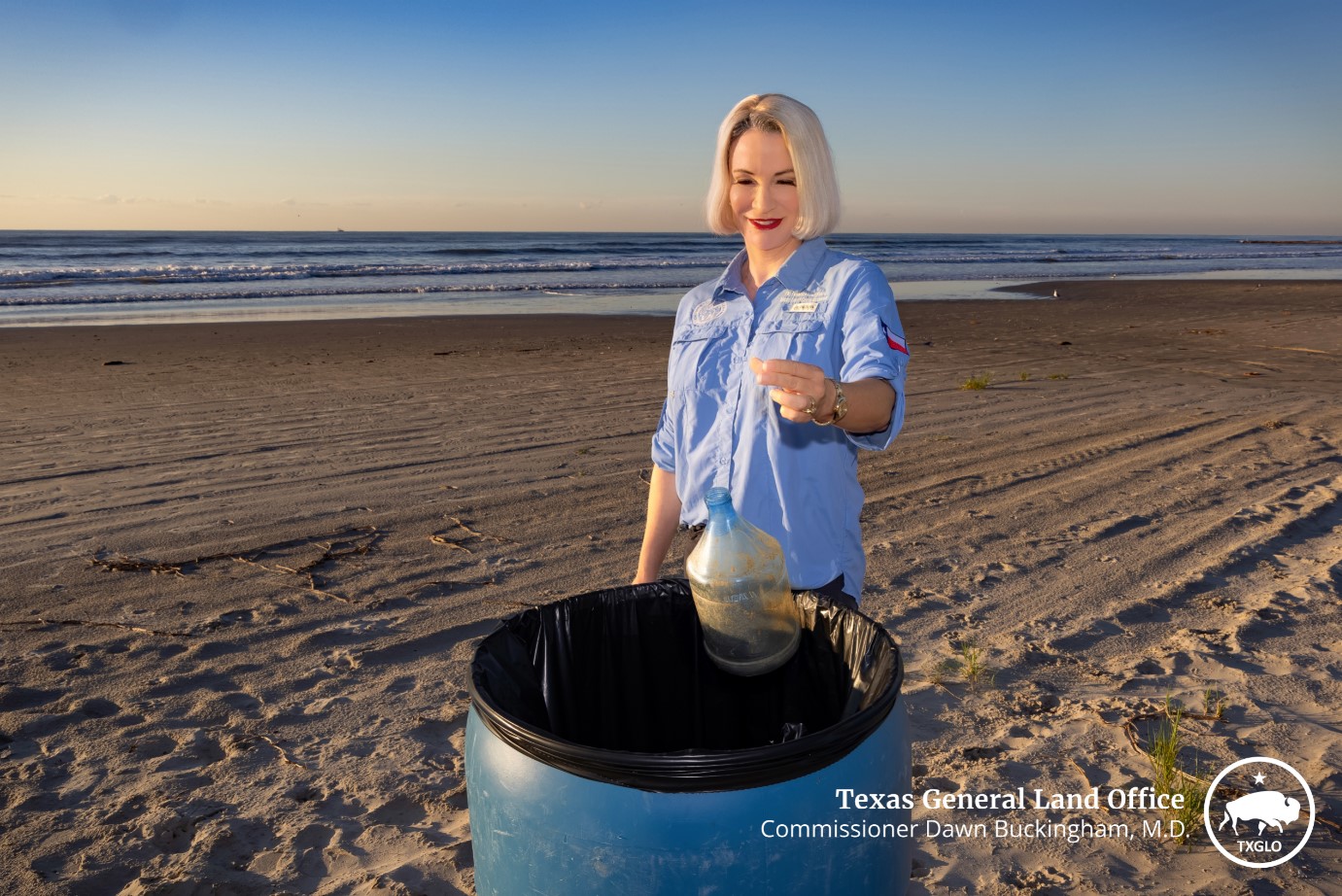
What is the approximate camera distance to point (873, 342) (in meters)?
1.86

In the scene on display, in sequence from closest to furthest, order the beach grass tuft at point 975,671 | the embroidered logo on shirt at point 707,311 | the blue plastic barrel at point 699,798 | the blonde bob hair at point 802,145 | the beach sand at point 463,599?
the blue plastic barrel at point 699,798 < the blonde bob hair at point 802,145 < the embroidered logo on shirt at point 707,311 < the beach sand at point 463,599 < the beach grass tuft at point 975,671

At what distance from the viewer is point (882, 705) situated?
1458mm

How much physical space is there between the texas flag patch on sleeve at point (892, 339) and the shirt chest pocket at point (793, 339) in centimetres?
16

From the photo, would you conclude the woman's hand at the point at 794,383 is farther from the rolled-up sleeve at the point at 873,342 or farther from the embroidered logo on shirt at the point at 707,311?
the embroidered logo on shirt at the point at 707,311

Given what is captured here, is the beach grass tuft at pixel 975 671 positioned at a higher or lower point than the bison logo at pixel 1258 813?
higher

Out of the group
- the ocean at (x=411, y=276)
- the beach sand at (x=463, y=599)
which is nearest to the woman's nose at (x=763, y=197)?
the beach sand at (x=463, y=599)

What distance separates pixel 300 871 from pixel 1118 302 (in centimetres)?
2065

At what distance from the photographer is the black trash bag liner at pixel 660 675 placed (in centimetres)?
177

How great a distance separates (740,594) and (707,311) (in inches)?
30.5

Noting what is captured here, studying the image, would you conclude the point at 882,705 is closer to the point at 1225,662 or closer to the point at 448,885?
the point at 448,885

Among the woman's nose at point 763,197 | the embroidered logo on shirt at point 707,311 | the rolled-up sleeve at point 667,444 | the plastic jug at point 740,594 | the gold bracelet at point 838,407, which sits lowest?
the plastic jug at point 740,594

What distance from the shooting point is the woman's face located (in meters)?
2.01

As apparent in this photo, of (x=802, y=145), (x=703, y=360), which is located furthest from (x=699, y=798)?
(x=802, y=145)

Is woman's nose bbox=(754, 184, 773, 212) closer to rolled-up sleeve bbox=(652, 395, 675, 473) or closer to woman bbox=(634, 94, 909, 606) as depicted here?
woman bbox=(634, 94, 909, 606)
